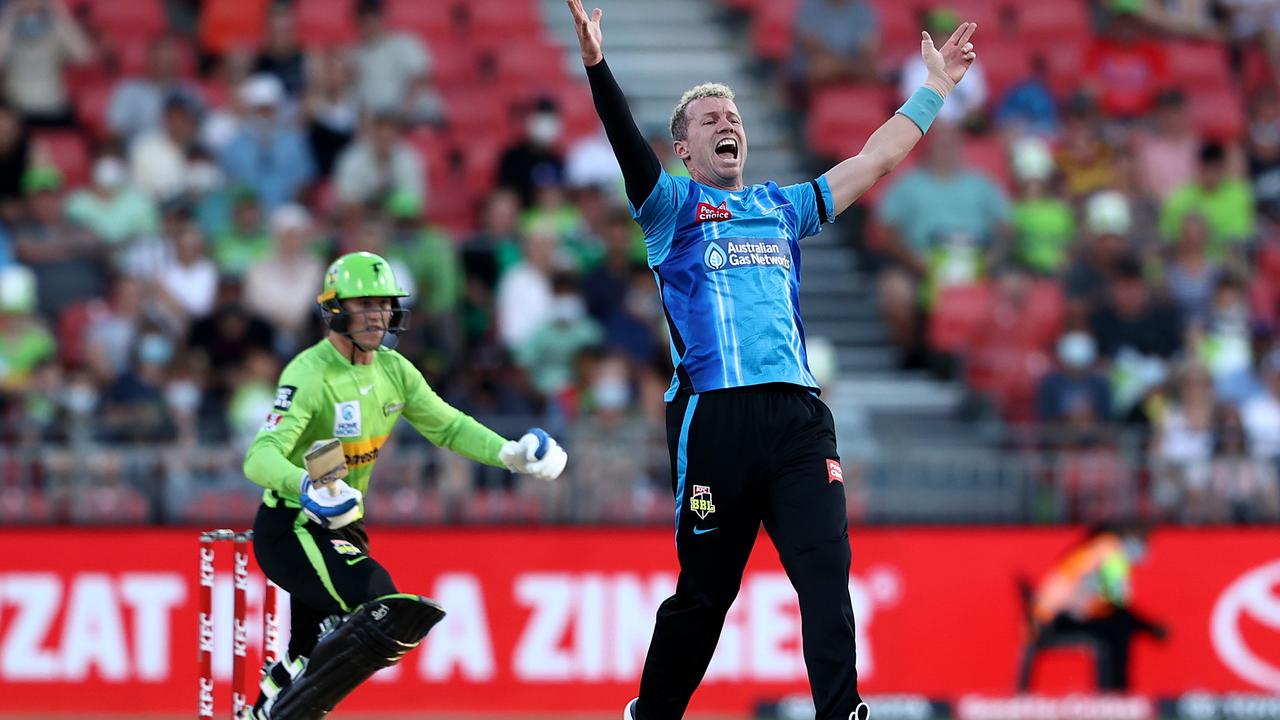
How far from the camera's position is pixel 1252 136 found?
755 inches

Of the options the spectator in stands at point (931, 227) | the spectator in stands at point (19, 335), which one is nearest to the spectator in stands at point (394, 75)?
the spectator in stands at point (19, 335)

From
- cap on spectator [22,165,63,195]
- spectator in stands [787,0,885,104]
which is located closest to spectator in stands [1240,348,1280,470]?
spectator in stands [787,0,885,104]

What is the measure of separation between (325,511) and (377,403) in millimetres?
962

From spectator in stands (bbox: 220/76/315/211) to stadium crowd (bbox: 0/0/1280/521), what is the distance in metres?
0.03

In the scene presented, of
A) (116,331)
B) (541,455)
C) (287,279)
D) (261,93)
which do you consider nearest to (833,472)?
(541,455)

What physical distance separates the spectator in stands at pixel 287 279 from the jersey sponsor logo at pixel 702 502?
25.3ft

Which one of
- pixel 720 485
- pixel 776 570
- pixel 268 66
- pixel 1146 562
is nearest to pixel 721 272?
pixel 720 485

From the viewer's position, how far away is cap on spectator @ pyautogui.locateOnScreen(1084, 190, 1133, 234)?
1655 centimetres

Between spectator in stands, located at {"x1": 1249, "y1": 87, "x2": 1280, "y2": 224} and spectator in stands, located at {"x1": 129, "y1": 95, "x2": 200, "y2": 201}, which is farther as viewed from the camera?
spectator in stands, located at {"x1": 1249, "y1": 87, "x2": 1280, "y2": 224}

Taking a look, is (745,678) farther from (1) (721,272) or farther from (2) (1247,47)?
(2) (1247,47)

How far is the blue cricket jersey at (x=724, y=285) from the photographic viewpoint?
302 inches

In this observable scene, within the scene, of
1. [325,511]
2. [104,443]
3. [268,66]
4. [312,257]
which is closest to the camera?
[325,511]

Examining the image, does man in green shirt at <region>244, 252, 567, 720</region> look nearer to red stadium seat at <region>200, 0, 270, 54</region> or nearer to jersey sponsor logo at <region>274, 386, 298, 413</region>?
jersey sponsor logo at <region>274, 386, 298, 413</region>

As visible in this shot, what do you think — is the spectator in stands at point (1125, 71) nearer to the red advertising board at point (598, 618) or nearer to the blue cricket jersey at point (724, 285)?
the red advertising board at point (598, 618)
